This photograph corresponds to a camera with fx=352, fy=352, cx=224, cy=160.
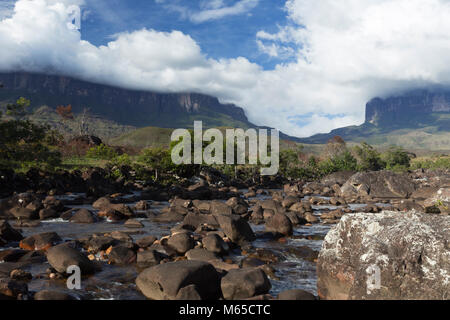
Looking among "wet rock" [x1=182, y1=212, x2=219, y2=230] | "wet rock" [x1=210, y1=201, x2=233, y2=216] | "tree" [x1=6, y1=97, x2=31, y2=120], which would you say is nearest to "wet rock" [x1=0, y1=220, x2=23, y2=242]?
"wet rock" [x1=182, y1=212, x2=219, y2=230]

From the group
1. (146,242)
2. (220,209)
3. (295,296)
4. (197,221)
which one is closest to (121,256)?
(146,242)

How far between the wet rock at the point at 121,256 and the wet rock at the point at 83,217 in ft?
32.2

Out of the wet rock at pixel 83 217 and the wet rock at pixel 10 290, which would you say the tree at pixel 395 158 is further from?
the wet rock at pixel 10 290

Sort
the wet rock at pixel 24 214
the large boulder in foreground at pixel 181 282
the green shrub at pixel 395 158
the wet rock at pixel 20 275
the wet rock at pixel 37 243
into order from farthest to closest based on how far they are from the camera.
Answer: the green shrub at pixel 395 158 < the wet rock at pixel 24 214 < the wet rock at pixel 37 243 < the wet rock at pixel 20 275 < the large boulder in foreground at pixel 181 282

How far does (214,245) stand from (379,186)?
A: 46343 millimetres

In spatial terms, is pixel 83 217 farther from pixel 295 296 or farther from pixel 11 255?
pixel 295 296

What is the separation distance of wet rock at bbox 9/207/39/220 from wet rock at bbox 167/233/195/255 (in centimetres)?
1373

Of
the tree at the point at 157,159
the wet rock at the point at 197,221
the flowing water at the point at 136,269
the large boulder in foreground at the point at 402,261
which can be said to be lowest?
the flowing water at the point at 136,269

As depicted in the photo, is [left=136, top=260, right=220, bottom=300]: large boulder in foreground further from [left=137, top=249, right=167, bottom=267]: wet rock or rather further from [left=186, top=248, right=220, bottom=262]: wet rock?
[left=186, top=248, right=220, bottom=262]: wet rock

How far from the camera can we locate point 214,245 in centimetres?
1647

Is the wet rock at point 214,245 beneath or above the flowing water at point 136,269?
above

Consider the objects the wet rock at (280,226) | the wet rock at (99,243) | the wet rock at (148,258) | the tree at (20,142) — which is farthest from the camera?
the tree at (20,142)

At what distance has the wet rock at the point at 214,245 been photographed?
53.9ft

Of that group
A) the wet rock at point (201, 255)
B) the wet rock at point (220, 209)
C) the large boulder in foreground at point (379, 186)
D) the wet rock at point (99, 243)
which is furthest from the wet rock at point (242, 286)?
the large boulder in foreground at point (379, 186)
